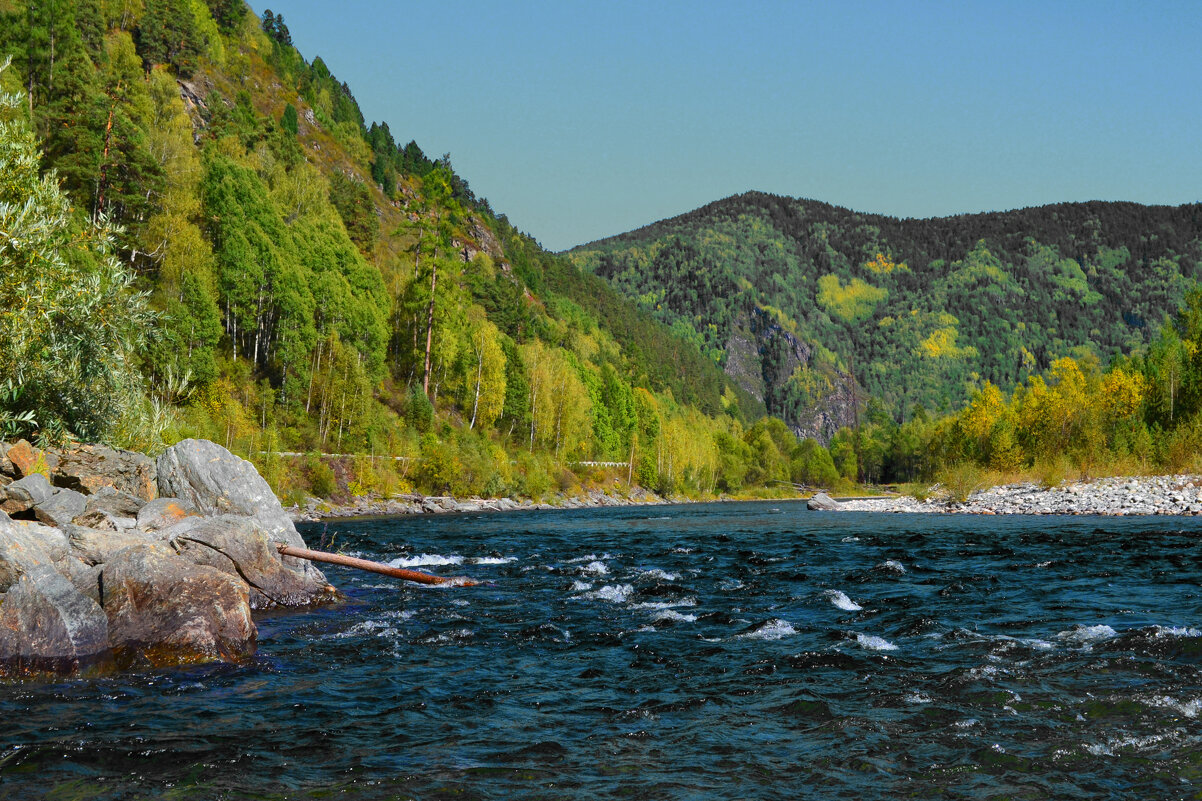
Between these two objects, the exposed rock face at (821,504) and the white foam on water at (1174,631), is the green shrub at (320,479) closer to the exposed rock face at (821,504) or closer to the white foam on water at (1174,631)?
the exposed rock face at (821,504)

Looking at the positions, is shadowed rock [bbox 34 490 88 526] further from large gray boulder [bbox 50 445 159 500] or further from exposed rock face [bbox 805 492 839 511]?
exposed rock face [bbox 805 492 839 511]

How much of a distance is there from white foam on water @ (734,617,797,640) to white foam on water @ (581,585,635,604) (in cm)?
438

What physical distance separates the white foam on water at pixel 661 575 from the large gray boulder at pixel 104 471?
14024 millimetres

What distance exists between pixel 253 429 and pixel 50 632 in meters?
53.3

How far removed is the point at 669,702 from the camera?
10.6 meters

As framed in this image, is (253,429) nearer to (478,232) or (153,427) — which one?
(153,427)

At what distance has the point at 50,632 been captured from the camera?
1164 cm

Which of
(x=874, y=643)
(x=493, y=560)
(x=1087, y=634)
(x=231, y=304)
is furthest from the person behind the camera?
(x=231, y=304)

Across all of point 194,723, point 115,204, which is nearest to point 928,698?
point 194,723

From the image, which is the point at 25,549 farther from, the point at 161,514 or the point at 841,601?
the point at 841,601

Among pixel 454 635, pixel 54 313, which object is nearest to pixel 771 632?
pixel 454 635

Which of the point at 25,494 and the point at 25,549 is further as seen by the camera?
the point at 25,494

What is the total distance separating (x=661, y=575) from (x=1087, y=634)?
12.3 m

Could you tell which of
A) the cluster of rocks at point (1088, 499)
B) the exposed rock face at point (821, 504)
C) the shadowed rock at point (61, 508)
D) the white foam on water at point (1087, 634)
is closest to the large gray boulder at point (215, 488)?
the shadowed rock at point (61, 508)
